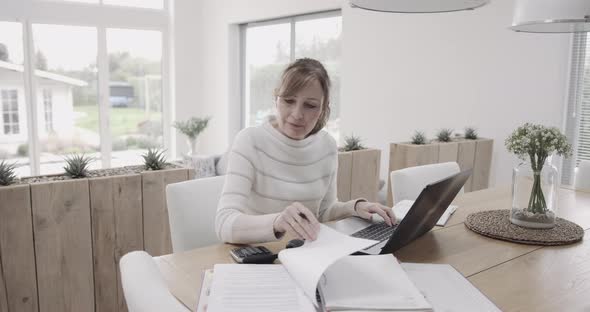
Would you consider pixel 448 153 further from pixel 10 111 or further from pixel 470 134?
pixel 10 111

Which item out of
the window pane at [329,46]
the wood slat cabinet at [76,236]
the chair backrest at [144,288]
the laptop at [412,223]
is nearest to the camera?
the chair backrest at [144,288]

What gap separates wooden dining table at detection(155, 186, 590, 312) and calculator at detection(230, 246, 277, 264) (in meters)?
0.03

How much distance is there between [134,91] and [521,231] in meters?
6.14

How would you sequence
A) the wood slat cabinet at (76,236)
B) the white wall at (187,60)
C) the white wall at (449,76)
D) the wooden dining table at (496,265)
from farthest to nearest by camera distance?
the white wall at (187,60) < the white wall at (449,76) < the wood slat cabinet at (76,236) < the wooden dining table at (496,265)

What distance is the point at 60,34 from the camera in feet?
19.8

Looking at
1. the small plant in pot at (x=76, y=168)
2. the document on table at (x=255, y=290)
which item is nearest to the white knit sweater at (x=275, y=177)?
the document on table at (x=255, y=290)

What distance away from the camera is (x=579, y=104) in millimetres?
3113

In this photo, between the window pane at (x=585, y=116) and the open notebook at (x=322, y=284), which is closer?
the open notebook at (x=322, y=284)

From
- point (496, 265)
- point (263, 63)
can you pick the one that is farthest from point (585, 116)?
point (263, 63)

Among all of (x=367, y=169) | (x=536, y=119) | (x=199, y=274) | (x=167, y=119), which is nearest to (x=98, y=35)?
(x=167, y=119)

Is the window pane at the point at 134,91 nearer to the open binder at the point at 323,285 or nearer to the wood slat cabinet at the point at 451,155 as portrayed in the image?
the wood slat cabinet at the point at 451,155

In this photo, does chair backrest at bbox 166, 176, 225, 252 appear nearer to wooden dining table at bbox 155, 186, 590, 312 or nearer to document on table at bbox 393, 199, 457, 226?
wooden dining table at bbox 155, 186, 590, 312

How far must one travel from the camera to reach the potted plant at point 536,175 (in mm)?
1378

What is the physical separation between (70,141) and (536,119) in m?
5.56
